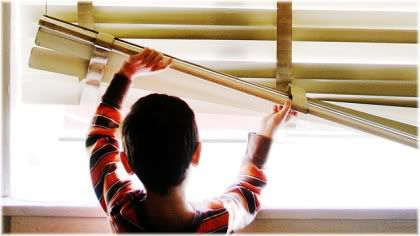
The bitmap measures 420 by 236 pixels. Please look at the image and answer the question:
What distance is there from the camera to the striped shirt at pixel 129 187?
791 millimetres

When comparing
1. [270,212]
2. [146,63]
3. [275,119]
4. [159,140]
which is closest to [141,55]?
[146,63]

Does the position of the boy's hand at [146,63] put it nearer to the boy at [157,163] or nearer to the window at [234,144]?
the boy at [157,163]

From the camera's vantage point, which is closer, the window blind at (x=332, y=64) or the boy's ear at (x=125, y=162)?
the boy's ear at (x=125, y=162)

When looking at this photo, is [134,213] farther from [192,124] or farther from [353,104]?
[353,104]

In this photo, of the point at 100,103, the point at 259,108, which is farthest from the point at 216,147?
the point at 100,103

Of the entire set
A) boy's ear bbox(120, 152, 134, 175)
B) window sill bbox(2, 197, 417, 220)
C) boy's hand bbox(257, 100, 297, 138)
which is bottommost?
Answer: window sill bbox(2, 197, 417, 220)

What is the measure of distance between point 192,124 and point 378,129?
295 millimetres

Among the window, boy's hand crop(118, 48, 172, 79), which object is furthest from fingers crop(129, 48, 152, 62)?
the window

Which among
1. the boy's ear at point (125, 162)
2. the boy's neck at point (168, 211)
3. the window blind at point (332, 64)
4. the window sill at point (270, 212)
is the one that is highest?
the window blind at point (332, 64)

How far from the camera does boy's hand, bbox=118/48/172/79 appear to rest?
2.57 feet

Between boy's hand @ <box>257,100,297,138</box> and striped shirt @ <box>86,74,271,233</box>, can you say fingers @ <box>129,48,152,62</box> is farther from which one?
boy's hand @ <box>257,100,297,138</box>

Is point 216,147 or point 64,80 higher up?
point 64,80

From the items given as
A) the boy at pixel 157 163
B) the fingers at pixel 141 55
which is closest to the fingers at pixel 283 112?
the boy at pixel 157 163

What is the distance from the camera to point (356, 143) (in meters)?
1.10
